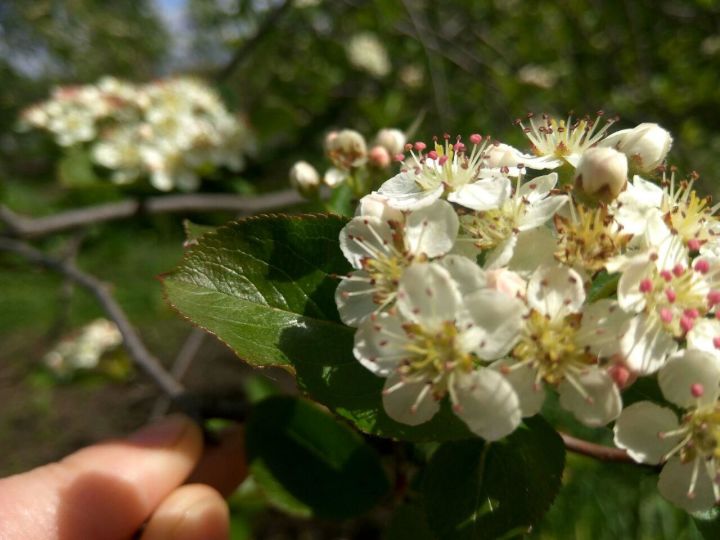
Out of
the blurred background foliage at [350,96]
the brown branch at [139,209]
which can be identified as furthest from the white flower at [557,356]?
the brown branch at [139,209]

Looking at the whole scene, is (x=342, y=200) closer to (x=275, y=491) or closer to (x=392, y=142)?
(x=392, y=142)

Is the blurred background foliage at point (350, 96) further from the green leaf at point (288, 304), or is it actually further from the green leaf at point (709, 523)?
the green leaf at point (709, 523)

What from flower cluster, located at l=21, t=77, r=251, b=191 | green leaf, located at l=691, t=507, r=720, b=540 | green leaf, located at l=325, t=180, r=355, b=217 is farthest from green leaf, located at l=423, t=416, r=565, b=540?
flower cluster, located at l=21, t=77, r=251, b=191

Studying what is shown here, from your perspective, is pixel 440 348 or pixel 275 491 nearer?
pixel 440 348

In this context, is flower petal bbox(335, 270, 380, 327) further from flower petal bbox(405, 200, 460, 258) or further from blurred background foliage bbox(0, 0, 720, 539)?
blurred background foliage bbox(0, 0, 720, 539)

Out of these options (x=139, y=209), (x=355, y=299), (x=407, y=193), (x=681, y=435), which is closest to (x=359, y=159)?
(x=407, y=193)
